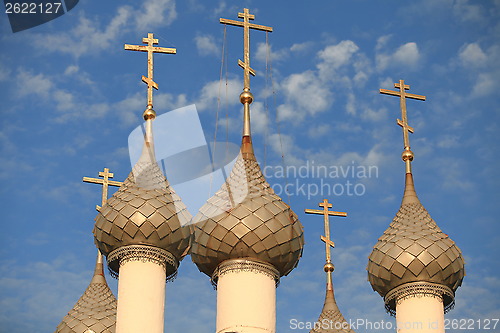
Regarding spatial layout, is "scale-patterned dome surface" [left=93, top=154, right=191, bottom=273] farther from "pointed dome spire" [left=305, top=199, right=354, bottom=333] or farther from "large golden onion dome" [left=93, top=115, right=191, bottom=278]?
"pointed dome spire" [left=305, top=199, right=354, bottom=333]

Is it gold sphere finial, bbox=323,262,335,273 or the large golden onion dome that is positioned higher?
gold sphere finial, bbox=323,262,335,273

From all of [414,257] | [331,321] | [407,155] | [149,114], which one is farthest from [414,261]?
[149,114]

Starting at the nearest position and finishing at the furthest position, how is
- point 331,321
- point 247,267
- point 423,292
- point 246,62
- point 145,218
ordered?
point 247,267
point 145,218
point 423,292
point 246,62
point 331,321

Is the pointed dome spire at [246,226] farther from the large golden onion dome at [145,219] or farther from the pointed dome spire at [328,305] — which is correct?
the pointed dome spire at [328,305]

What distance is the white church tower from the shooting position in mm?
20125

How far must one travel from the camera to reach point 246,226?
67.9ft

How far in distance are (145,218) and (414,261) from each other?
510 cm

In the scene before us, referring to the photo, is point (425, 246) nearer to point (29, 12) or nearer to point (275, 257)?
point (275, 257)

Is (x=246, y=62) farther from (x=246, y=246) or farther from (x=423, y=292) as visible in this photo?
(x=423, y=292)

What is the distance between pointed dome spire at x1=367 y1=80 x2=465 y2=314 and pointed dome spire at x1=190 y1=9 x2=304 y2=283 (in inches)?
89.5

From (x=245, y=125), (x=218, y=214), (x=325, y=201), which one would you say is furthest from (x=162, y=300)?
(x=325, y=201)

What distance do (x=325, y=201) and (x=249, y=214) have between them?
255 inches

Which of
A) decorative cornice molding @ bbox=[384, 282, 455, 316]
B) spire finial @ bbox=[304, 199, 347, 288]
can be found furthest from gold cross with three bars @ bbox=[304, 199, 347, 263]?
decorative cornice molding @ bbox=[384, 282, 455, 316]

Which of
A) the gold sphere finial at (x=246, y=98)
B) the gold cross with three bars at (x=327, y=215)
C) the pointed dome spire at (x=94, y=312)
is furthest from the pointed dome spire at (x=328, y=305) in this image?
the gold sphere finial at (x=246, y=98)
